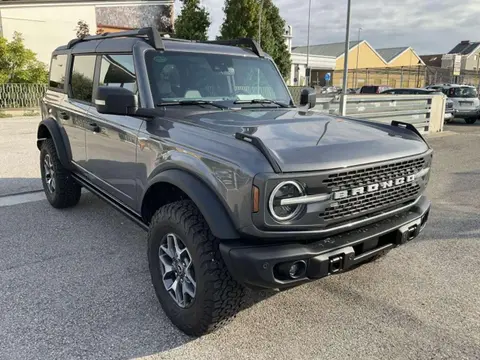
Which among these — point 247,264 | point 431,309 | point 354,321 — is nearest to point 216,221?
point 247,264

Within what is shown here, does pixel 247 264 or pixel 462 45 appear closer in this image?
pixel 247 264

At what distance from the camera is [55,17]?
73.3 feet

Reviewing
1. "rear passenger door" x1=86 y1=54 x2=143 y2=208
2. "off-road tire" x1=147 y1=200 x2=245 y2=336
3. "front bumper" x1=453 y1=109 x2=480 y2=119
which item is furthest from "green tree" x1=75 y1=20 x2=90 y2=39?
"off-road tire" x1=147 y1=200 x2=245 y2=336

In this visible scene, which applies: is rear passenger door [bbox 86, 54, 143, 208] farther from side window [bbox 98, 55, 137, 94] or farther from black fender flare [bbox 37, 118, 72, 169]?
black fender flare [bbox 37, 118, 72, 169]

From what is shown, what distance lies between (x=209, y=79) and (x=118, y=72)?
0.83 meters

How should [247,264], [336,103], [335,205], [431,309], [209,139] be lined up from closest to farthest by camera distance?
1. [247,264]
2. [335,205]
3. [209,139]
4. [431,309]
5. [336,103]

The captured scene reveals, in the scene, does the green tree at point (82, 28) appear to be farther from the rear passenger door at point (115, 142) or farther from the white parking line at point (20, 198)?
the rear passenger door at point (115, 142)

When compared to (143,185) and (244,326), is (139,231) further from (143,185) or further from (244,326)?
(244,326)

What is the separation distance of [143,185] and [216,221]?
1035 mm

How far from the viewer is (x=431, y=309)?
3.19m

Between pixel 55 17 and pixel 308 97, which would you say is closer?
pixel 308 97

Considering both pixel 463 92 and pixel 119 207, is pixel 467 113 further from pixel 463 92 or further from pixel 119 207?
pixel 119 207

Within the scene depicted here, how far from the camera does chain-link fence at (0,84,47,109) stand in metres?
17.6

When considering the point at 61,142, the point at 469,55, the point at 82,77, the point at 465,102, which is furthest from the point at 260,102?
the point at 469,55
